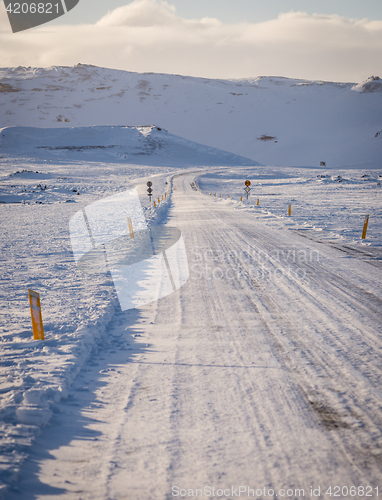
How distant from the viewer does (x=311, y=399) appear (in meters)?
3.95

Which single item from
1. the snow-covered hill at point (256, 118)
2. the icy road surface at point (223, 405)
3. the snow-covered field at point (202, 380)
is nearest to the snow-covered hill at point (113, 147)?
the snow-covered hill at point (256, 118)

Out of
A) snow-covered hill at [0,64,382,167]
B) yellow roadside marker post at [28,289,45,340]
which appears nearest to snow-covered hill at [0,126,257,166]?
snow-covered hill at [0,64,382,167]

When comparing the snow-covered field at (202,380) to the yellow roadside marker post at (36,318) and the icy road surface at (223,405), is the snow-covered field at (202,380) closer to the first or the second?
the icy road surface at (223,405)

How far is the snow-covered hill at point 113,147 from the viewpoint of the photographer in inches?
4250

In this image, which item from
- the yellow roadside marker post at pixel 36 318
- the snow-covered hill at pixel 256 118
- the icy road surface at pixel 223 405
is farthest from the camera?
the snow-covered hill at pixel 256 118

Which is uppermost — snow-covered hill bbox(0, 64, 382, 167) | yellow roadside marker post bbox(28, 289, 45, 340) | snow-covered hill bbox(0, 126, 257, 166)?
snow-covered hill bbox(0, 64, 382, 167)

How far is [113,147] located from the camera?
11794 cm

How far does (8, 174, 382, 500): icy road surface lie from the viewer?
117 inches

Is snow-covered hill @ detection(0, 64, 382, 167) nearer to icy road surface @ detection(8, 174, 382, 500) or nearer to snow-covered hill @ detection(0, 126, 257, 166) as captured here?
snow-covered hill @ detection(0, 126, 257, 166)

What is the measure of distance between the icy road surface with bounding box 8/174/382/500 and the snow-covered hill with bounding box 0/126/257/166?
10204 centimetres

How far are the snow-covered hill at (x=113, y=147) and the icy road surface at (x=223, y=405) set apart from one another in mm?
102037

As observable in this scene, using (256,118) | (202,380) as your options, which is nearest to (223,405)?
(202,380)

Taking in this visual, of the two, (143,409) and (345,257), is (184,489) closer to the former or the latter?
(143,409)

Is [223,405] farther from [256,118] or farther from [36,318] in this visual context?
[256,118]
